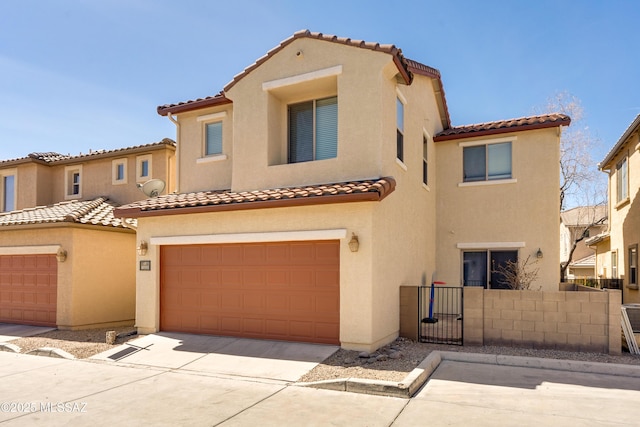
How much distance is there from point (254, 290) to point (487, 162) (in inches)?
345

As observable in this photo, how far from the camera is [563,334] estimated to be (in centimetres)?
927

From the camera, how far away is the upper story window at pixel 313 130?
1135 cm

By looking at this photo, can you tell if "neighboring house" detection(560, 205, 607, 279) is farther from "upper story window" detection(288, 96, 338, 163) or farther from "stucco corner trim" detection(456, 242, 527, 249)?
"upper story window" detection(288, 96, 338, 163)

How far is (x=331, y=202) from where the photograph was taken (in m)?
9.29

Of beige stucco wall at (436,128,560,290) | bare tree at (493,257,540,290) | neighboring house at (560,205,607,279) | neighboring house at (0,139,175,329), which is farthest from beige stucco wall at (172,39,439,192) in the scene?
neighboring house at (560,205,607,279)

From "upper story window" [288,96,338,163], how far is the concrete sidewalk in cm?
585

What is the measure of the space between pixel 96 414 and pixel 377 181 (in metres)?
6.50

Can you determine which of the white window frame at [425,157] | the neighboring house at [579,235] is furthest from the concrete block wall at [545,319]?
→ the neighboring house at [579,235]

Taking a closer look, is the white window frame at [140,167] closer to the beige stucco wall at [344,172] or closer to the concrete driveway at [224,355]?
the beige stucco wall at [344,172]

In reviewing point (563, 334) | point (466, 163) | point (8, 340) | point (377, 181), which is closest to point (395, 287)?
point (377, 181)

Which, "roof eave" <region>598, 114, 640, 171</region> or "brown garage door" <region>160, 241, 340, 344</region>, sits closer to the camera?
"brown garage door" <region>160, 241, 340, 344</region>

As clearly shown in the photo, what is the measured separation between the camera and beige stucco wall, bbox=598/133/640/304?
15.7 meters

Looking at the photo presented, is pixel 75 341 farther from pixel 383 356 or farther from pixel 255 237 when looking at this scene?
pixel 383 356

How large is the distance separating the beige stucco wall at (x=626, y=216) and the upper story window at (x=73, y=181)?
71.5 feet
